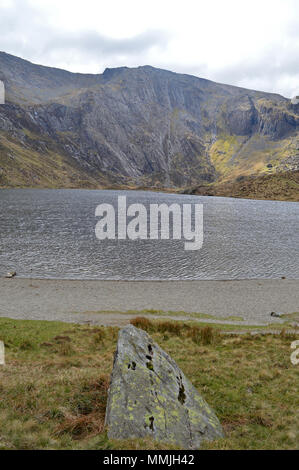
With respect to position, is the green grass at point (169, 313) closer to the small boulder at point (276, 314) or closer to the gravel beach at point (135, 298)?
the gravel beach at point (135, 298)

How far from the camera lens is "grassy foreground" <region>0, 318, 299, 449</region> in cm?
880

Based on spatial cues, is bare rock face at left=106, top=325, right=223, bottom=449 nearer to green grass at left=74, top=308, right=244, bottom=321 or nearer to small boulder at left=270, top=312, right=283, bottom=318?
green grass at left=74, top=308, right=244, bottom=321

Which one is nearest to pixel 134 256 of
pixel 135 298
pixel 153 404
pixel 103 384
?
pixel 135 298

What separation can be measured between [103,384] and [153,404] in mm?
3685

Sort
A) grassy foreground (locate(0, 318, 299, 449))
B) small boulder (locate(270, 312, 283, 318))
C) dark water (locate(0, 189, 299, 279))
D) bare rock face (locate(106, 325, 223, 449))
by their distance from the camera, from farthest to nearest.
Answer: dark water (locate(0, 189, 299, 279)) → small boulder (locate(270, 312, 283, 318)) → grassy foreground (locate(0, 318, 299, 449)) → bare rock face (locate(106, 325, 223, 449))

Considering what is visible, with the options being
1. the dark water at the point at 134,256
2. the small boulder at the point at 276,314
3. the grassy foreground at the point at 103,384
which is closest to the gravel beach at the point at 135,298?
the small boulder at the point at 276,314

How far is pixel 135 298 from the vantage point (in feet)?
120

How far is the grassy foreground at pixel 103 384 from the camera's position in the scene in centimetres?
880

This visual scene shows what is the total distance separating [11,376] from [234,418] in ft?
30.8

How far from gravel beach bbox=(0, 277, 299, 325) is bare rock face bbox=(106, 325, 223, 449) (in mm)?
16970

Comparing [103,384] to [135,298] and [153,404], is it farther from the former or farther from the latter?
[135,298]

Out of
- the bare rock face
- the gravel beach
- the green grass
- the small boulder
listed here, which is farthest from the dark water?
the bare rock face
